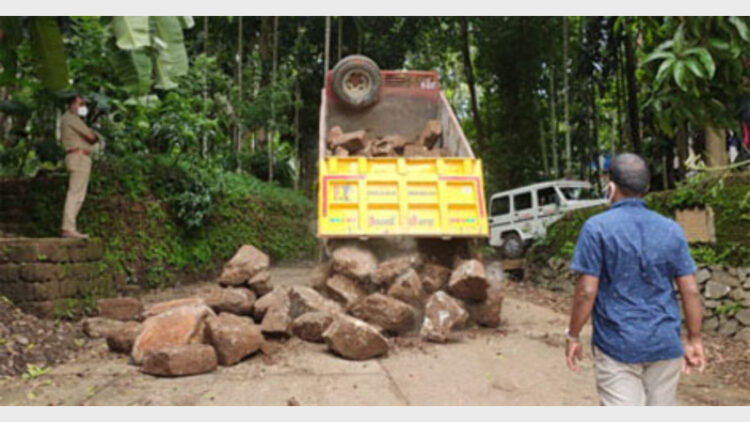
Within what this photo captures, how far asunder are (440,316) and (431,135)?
352 cm

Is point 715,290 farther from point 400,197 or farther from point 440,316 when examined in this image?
point 400,197

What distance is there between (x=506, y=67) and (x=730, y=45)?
13.6 metres

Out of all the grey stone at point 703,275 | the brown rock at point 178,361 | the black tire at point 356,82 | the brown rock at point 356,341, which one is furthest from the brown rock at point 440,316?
the black tire at point 356,82

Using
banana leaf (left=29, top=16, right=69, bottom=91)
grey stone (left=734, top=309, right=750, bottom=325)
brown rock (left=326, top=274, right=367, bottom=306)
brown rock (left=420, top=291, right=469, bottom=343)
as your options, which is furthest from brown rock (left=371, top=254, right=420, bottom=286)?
banana leaf (left=29, top=16, right=69, bottom=91)

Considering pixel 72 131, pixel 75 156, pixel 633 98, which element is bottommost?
pixel 75 156

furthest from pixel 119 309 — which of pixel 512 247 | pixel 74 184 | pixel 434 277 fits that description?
pixel 512 247

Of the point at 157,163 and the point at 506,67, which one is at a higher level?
the point at 506,67

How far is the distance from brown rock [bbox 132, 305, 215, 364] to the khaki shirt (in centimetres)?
271

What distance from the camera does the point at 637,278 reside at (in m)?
2.32

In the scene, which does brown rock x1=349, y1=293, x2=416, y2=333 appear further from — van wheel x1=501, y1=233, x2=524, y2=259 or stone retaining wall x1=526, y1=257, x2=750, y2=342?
van wheel x1=501, y1=233, x2=524, y2=259

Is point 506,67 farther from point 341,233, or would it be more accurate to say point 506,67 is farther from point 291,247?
point 341,233
